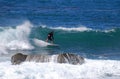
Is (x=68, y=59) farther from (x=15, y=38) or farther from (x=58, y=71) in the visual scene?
(x=15, y=38)

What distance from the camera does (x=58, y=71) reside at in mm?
23859

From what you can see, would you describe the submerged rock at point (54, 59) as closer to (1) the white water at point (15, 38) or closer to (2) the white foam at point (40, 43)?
(1) the white water at point (15, 38)

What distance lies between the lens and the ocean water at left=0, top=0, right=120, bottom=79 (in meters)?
24.0

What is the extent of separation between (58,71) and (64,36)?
1488cm

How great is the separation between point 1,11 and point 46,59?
3242cm

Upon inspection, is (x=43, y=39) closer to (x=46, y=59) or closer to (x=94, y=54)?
(x=94, y=54)

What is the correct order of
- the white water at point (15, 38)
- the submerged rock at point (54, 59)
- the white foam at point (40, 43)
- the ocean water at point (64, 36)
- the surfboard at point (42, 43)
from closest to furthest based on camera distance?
the ocean water at point (64, 36)
the submerged rock at point (54, 59)
the white water at point (15, 38)
the surfboard at point (42, 43)
the white foam at point (40, 43)

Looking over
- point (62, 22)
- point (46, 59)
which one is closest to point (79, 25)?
point (62, 22)

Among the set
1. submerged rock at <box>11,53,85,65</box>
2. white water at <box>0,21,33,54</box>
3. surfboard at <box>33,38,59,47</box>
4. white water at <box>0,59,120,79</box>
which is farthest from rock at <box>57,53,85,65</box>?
surfboard at <box>33,38,59,47</box>

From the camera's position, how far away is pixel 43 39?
37.0m

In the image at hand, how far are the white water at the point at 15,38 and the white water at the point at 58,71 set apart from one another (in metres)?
6.52

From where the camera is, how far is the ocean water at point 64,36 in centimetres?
2398

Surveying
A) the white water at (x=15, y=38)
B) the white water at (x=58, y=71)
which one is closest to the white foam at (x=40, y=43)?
the white water at (x=15, y=38)

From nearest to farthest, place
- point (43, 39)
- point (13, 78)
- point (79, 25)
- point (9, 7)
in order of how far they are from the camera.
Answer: point (13, 78) < point (43, 39) < point (79, 25) < point (9, 7)
